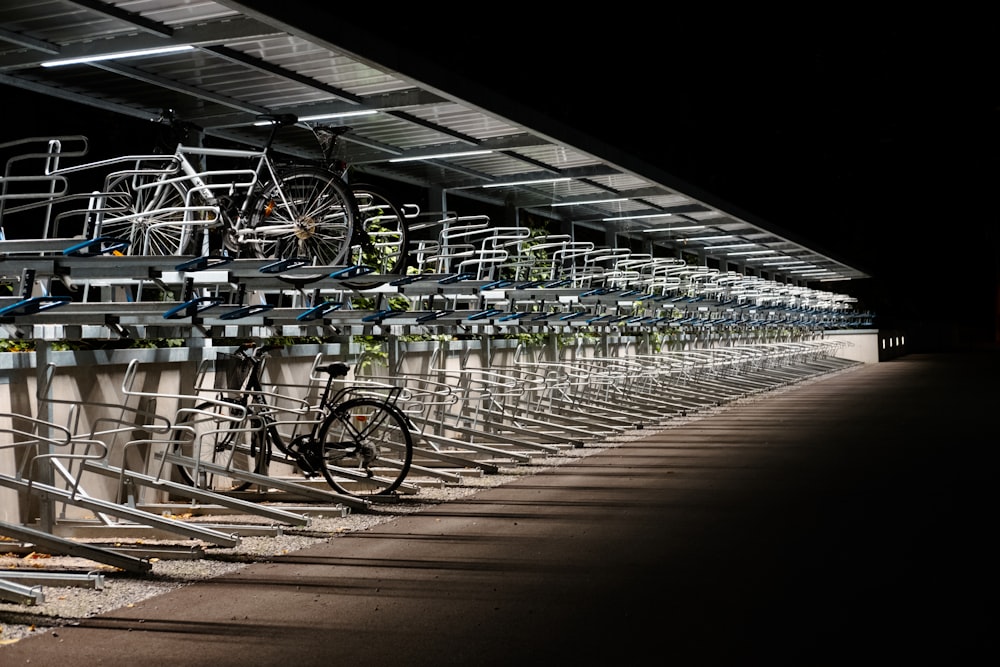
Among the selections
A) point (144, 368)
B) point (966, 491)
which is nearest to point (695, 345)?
point (966, 491)

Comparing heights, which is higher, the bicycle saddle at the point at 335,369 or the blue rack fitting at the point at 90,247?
the blue rack fitting at the point at 90,247

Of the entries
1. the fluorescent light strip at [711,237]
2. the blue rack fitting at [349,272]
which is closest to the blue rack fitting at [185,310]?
the blue rack fitting at [349,272]

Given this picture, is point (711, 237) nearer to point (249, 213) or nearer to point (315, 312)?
point (315, 312)

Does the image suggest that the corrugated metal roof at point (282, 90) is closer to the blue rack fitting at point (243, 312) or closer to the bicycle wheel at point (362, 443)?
the blue rack fitting at point (243, 312)

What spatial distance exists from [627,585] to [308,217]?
3.04 m

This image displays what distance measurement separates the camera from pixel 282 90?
848 centimetres

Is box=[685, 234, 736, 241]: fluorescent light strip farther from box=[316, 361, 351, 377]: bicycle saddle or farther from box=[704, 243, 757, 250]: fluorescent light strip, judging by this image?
box=[316, 361, 351, 377]: bicycle saddle

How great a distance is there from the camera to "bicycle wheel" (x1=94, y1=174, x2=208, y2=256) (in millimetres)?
6637

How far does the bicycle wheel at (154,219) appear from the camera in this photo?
6.64 meters

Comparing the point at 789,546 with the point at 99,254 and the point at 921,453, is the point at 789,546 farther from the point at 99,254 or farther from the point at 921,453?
the point at 921,453

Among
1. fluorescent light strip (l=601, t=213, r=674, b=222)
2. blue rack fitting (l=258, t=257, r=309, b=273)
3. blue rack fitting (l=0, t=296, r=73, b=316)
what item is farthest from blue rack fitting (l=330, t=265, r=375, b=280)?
fluorescent light strip (l=601, t=213, r=674, b=222)

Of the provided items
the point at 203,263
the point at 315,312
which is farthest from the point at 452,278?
the point at 203,263

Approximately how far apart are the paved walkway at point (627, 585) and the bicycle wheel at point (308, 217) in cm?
171

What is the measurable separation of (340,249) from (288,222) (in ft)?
1.22
